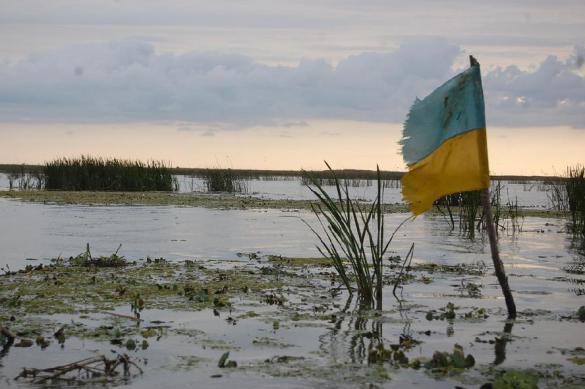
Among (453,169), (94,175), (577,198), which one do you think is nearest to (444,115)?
(453,169)

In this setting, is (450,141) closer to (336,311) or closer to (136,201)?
(336,311)

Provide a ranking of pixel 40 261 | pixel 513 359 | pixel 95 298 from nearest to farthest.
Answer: pixel 513 359, pixel 95 298, pixel 40 261

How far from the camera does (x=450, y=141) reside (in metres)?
8.07

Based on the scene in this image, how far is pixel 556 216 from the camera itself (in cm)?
2817

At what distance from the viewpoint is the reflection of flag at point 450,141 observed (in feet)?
26.4

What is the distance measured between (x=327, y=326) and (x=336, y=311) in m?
0.87

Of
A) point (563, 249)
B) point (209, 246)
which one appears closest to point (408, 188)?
point (209, 246)

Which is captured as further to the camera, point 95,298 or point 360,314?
point 95,298

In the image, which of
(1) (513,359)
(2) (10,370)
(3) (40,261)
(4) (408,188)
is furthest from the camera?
(3) (40,261)

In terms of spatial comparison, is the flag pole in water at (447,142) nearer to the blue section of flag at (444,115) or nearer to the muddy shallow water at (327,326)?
the blue section of flag at (444,115)

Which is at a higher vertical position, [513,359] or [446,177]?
[446,177]

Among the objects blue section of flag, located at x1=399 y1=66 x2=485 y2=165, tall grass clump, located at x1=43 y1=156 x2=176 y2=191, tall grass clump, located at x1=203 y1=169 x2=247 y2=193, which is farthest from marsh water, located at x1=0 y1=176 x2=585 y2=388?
tall grass clump, located at x1=203 y1=169 x2=247 y2=193

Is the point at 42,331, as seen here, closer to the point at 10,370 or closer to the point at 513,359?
the point at 10,370

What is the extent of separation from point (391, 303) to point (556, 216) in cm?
2006
